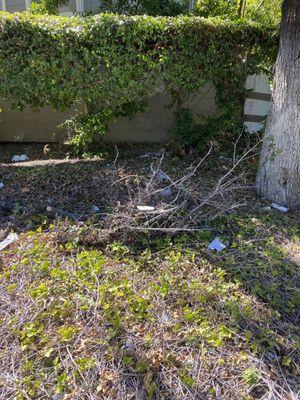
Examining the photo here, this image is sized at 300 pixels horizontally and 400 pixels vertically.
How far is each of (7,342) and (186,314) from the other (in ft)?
3.52

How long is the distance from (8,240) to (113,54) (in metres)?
2.37

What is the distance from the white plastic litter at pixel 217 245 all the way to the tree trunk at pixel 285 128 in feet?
3.89

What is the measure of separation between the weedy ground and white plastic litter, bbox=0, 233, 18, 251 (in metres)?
0.06

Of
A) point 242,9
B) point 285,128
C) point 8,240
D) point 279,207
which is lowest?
point 279,207

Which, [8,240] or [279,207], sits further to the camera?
[279,207]

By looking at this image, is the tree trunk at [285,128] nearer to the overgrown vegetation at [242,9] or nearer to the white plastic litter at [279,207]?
the white plastic litter at [279,207]

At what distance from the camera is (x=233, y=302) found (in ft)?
7.29

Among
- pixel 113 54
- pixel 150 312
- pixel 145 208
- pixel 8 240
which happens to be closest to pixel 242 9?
pixel 113 54

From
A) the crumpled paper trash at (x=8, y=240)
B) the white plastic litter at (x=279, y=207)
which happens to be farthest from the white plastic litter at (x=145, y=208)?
the white plastic litter at (x=279, y=207)

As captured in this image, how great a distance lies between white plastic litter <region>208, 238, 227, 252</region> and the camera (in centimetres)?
277

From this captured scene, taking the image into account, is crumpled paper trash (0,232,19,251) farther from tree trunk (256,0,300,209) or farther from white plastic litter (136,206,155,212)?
tree trunk (256,0,300,209)

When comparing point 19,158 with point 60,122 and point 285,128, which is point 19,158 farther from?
point 285,128

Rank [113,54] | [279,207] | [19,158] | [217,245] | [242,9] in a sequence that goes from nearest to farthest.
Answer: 1. [217,245]
2. [279,207]
3. [113,54]
4. [242,9]
5. [19,158]

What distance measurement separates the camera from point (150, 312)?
6.93ft
